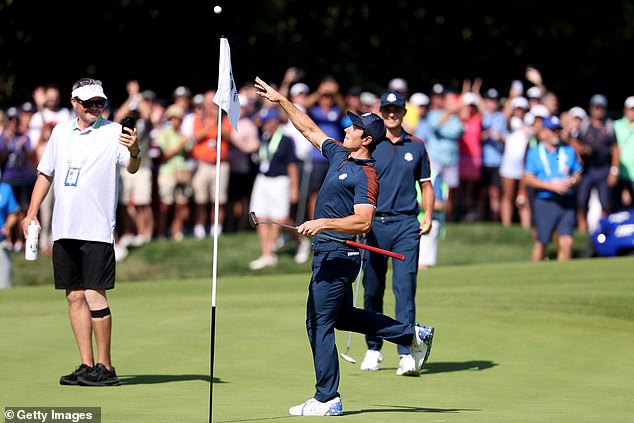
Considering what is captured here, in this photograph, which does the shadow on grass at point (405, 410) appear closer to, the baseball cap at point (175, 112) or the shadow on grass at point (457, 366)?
the shadow on grass at point (457, 366)

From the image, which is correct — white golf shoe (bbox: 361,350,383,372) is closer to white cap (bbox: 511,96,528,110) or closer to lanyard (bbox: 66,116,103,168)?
lanyard (bbox: 66,116,103,168)

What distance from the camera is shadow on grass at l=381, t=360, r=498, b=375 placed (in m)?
13.7

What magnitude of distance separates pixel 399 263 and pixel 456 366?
1.10 metres

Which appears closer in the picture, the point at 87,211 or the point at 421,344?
the point at 87,211

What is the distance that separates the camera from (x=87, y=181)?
39.4 ft

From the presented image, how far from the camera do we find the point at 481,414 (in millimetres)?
10992

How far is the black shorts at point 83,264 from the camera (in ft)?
39.6

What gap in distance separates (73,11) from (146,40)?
70.0 inches

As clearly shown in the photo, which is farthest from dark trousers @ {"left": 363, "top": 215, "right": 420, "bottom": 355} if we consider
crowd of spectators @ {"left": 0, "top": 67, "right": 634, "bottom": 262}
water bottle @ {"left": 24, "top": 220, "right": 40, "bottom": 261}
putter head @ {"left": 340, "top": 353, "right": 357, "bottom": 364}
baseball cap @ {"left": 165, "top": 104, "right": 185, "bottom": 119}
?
baseball cap @ {"left": 165, "top": 104, "right": 185, "bottom": 119}

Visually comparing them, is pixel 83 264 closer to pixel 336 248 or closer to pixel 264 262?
pixel 336 248

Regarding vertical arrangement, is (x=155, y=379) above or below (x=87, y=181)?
below

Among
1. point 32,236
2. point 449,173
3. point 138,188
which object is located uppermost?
point 449,173

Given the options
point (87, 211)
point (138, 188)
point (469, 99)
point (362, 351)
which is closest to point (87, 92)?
point (87, 211)

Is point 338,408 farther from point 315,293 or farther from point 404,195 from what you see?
point 404,195
